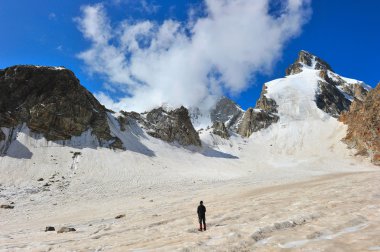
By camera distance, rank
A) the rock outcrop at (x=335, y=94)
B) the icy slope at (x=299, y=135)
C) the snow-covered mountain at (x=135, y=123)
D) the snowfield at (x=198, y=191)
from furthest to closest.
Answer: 1. the rock outcrop at (x=335, y=94)
2. the icy slope at (x=299, y=135)
3. the snow-covered mountain at (x=135, y=123)
4. the snowfield at (x=198, y=191)

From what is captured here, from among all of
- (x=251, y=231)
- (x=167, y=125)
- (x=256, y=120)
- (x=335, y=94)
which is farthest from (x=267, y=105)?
(x=251, y=231)

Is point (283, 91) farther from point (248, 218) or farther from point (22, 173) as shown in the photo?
point (248, 218)

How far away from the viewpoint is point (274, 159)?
84750 millimetres

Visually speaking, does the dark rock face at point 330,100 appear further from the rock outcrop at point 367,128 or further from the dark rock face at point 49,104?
the dark rock face at point 49,104

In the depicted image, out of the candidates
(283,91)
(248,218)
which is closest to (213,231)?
(248,218)

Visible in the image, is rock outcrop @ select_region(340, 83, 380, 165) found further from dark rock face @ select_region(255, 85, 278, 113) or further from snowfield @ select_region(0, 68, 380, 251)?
dark rock face @ select_region(255, 85, 278, 113)

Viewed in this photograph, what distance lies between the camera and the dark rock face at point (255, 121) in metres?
111

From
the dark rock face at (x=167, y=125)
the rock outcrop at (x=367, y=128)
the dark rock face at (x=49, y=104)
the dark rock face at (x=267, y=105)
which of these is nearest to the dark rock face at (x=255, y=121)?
the dark rock face at (x=267, y=105)

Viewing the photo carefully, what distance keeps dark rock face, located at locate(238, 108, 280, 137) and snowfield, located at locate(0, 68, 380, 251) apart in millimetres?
2754

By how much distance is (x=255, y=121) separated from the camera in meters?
112

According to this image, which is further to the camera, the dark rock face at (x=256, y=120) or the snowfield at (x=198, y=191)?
the dark rock face at (x=256, y=120)

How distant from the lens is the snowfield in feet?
→ 46.8

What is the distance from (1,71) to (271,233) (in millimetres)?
71187

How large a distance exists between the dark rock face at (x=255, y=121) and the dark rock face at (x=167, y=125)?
1019 inches
